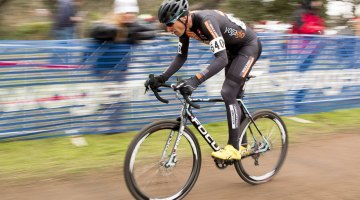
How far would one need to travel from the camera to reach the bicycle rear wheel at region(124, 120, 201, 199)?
13.0 ft

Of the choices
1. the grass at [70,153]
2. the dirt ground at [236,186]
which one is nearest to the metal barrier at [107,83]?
the grass at [70,153]

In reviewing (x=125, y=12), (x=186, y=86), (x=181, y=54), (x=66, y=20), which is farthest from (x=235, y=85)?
(x=66, y=20)

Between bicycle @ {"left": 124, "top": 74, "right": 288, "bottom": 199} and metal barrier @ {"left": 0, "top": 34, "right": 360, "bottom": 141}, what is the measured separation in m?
2.21

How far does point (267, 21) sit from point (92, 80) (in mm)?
7653

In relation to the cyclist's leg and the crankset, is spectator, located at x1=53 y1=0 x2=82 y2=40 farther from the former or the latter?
the crankset

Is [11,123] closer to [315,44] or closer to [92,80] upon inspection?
[92,80]

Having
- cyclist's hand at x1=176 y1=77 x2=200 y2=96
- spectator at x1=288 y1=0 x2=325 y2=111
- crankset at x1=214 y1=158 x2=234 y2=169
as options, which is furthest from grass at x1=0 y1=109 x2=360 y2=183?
cyclist's hand at x1=176 y1=77 x2=200 y2=96

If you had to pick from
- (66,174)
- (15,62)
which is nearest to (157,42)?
(15,62)

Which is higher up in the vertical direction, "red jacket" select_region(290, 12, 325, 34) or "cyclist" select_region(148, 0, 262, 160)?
"cyclist" select_region(148, 0, 262, 160)

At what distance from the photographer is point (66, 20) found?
24.1ft


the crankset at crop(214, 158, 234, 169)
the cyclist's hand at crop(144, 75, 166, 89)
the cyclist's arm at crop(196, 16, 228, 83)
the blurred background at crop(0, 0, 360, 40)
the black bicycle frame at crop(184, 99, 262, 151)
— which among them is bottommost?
the blurred background at crop(0, 0, 360, 40)

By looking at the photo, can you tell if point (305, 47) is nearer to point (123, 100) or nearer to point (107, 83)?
point (123, 100)

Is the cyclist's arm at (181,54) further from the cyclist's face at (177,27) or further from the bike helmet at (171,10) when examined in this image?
the bike helmet at (171,10)

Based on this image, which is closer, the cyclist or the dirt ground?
the cyclist
